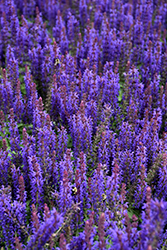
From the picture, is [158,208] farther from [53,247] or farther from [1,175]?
[1,175]

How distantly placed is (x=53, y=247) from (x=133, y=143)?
287 cm

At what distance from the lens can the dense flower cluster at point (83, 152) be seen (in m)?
4.89

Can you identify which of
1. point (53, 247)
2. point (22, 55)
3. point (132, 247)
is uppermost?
point (22, 55)

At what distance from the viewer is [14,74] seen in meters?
8.48

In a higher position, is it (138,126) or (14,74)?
(14,74)

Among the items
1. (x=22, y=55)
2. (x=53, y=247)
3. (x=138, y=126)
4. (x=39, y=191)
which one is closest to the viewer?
(x=53, y=247)

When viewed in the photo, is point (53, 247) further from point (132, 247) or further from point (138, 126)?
point (138, 126)

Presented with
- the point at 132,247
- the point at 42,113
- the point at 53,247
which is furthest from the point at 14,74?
the point at 132,247

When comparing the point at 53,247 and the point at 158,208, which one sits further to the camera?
the point at 53,247

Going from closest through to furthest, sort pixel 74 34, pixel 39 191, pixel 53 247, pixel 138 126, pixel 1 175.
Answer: pixel 53 247
pixel 39 191
pixel 1 175
pixel 138 126
pixel 74 34

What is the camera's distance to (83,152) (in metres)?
6.76

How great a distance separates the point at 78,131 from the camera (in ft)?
21.8

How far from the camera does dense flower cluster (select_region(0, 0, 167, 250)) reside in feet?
16.0

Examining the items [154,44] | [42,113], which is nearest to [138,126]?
[42,113]
